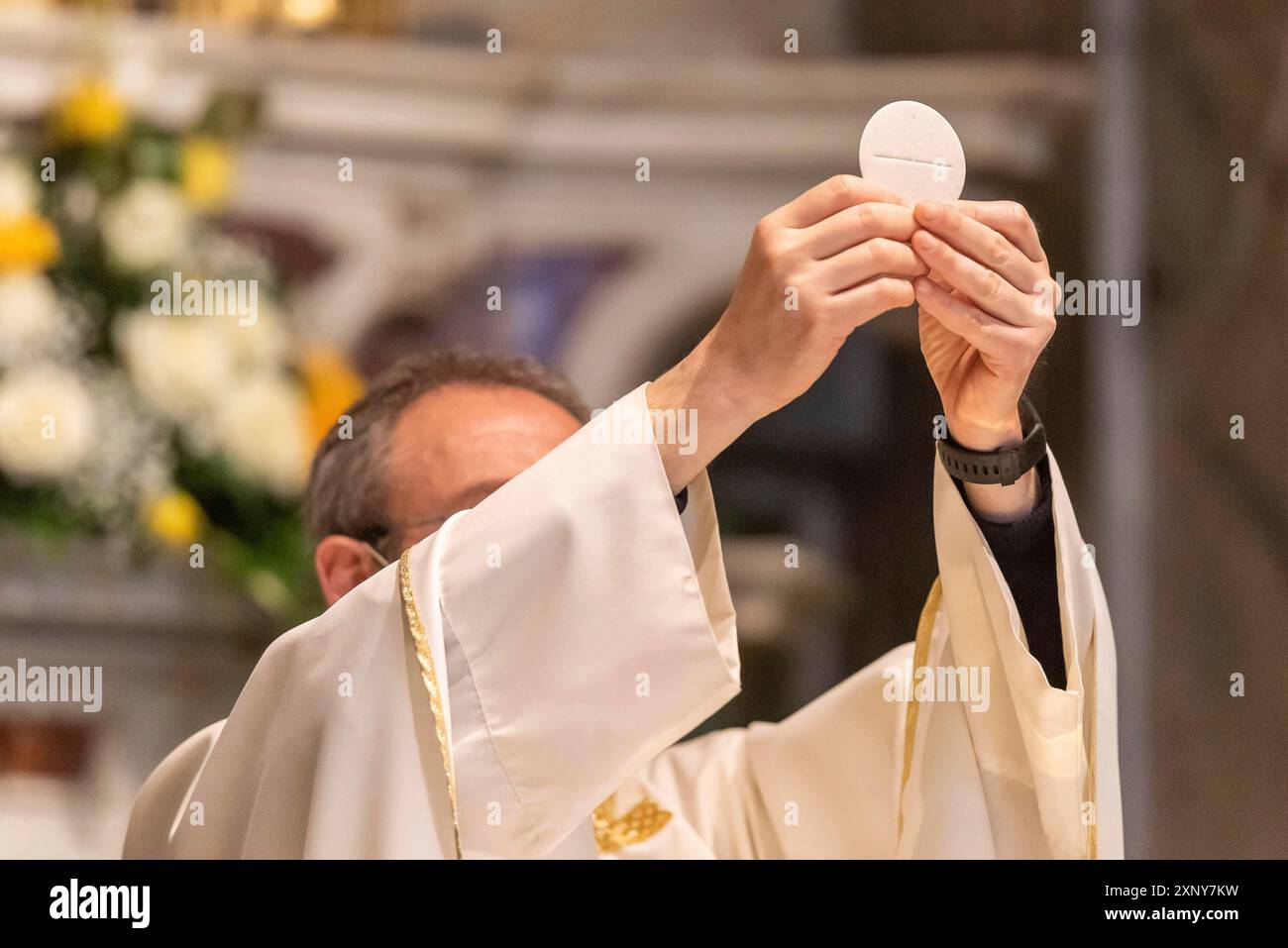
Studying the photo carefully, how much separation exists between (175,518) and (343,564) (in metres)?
1.09

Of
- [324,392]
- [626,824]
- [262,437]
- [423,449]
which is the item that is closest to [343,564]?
[423,449]

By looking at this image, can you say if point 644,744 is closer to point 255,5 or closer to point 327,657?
point 327,657

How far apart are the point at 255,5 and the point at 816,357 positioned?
11.6 ft

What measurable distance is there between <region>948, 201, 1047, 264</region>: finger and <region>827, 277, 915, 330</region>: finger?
10 cm

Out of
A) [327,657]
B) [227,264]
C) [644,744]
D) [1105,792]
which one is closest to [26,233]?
[227,264]

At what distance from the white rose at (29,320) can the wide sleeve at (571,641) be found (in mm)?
1726

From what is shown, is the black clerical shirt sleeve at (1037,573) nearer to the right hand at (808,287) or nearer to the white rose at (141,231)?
the right hand at (808,287)

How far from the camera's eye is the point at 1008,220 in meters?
1.52

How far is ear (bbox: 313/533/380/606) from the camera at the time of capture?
2086mm

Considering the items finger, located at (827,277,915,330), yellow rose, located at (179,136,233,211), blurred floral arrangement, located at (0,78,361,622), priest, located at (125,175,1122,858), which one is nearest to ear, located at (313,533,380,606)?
priest, located at (125,175,1122,858)

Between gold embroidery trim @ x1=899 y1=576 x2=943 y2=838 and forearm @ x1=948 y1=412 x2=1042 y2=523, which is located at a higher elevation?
forearm @ x1=948 y1=412 x2=1042 y2=523

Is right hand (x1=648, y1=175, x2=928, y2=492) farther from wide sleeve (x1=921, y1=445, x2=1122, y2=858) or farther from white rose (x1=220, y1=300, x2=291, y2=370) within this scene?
white rose (x1=220, y1=300, x2=291, y2=370)

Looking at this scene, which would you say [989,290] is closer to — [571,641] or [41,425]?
[571,641]

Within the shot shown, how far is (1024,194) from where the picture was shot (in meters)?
4.73
